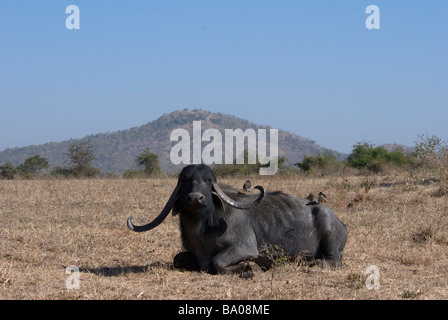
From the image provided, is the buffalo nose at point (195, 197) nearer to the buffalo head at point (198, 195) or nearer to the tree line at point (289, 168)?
the buffalo head at point (198, 195)

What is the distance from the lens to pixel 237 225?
24.3ft

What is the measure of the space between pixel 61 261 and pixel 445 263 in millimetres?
4862

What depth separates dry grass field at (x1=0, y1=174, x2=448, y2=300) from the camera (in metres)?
5.88

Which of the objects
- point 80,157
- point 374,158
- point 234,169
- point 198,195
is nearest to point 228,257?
point 198,195

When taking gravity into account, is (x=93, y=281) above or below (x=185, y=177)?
below

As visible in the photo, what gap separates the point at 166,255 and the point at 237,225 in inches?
55.9

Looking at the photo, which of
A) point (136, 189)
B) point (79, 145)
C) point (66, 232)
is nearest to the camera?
point (66, 232)

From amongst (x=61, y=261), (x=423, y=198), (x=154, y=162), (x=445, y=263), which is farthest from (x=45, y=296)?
(x=154, y=162)

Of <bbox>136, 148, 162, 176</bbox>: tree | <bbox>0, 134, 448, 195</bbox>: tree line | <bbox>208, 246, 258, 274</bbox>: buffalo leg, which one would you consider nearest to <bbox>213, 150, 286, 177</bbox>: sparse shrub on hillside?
<bbox>0, 134, 448, 195</bbox>: tree line

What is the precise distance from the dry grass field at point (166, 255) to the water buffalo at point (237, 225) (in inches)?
11.6

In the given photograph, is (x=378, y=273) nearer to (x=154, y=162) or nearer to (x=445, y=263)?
(x=445, y=263)

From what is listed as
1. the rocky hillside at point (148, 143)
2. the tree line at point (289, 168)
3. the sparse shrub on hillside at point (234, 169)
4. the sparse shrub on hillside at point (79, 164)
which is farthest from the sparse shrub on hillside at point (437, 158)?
the rocky hillside at point (148, 143)
